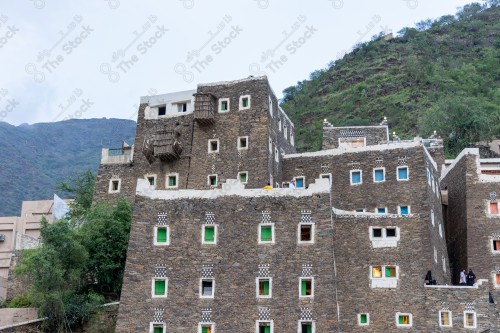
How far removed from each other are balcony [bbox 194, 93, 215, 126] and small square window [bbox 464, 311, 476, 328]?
74.6 ft

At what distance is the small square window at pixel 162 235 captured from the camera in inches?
1613

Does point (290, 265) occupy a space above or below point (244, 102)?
below

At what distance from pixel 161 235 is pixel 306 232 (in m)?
8.39

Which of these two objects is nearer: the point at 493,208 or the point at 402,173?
the point at 402,173

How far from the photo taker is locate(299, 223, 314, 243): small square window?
39969 mm

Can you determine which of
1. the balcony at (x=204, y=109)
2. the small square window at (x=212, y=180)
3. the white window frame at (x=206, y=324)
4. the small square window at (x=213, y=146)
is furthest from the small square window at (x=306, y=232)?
the balcony at (x=204, y=109)

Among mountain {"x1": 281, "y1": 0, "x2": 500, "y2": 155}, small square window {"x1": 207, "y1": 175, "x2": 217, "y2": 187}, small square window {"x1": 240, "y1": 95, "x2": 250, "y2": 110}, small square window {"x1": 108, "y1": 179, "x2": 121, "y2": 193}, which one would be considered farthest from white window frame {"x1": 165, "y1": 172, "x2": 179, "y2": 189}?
mountain {"x1": 281, "y1": 0, "x2": 500, "y2": 155}

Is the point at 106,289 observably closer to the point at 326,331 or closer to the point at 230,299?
the point at 230,299

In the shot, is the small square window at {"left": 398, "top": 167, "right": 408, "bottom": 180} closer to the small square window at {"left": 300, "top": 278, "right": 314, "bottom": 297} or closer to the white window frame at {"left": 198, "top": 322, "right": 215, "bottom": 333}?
the small square window at {"left": 300, "top": 278, "right": 314, "bottom": 297}

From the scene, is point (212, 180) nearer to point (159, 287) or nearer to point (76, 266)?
point (76, 266)

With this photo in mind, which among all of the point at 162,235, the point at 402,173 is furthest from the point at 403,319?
the point at 162,235

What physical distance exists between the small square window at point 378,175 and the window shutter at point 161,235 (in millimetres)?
15840

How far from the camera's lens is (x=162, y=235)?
4119 cm

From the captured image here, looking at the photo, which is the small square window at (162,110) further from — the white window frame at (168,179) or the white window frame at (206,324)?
the white window frame at (206,324)
